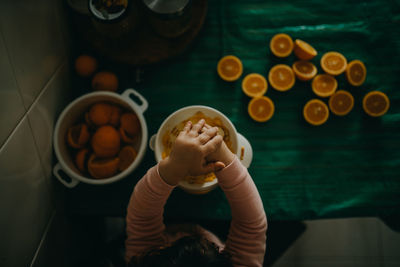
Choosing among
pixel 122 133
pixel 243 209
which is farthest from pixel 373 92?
pixel 122 133

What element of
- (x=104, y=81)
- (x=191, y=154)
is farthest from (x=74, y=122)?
(x=191, y=154)

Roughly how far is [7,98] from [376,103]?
93 cm

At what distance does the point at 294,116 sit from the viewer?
0.82m

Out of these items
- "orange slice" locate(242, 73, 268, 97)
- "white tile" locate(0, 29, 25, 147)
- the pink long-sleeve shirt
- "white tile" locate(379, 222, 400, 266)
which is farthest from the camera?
"white tile" locate(379, 222, 400, 266)

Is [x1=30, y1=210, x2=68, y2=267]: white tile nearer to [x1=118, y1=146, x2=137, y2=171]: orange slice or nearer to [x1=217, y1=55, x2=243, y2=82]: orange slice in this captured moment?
[x1=118, y1=146, x2=137, y2=171]: orange slice

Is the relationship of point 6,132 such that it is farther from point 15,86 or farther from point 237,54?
point 237,54

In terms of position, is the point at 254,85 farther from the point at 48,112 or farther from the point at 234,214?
the point at 48,112

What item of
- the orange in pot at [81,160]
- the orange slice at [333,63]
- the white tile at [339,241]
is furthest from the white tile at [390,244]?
the orange in pot at [81,160]

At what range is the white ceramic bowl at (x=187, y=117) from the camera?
25.3 inches

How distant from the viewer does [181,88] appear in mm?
848

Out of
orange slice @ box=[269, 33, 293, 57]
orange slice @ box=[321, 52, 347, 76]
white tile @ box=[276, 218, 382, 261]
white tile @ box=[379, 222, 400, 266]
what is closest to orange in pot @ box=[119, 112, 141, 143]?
orange slice @ box=[269, 33, 293, 57]

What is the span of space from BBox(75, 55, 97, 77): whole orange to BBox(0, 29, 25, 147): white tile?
27cm

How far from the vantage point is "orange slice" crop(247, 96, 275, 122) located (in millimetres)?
803

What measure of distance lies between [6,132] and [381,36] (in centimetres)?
104
